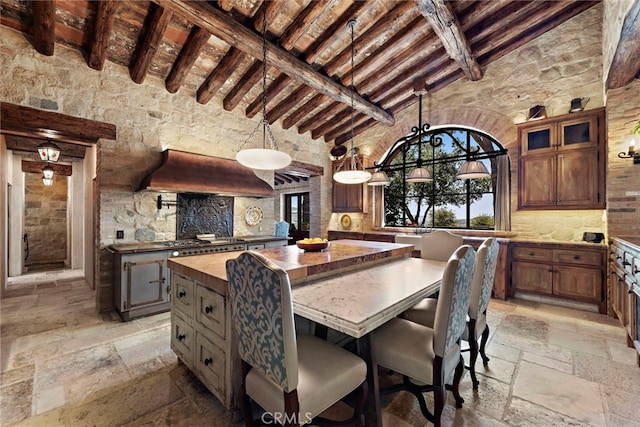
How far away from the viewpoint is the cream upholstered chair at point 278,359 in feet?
3.61

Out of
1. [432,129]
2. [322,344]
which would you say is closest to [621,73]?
[432,129]

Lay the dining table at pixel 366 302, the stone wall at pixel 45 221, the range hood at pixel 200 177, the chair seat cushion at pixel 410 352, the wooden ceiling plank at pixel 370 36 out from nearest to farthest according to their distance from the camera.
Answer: the dining table at pixel 366 302 → the chair seat cushion at pixel 410 352 → the wooden ceiling plank at pixel 370 36 → the range hood at pixel 200 177 → the stone wall at pixel 45 221

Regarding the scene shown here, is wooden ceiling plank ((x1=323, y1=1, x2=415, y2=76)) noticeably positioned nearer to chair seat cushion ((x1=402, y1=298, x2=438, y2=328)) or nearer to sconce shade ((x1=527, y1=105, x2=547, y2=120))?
sconce shade ((x1=527, y1=105, x2=547, y2=120))

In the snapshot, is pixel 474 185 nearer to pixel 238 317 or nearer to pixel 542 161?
pixel 542 161

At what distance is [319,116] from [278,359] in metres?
4.92

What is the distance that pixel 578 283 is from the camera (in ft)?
11.3

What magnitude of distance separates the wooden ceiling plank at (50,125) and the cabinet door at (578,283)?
6.14 m

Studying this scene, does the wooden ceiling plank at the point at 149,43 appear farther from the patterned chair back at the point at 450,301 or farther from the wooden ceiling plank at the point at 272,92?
the patterned chair back at the point at 450,301

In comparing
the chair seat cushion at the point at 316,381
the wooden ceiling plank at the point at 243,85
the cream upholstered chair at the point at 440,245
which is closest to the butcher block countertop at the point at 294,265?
the chair seat cushion at the point at 316,381

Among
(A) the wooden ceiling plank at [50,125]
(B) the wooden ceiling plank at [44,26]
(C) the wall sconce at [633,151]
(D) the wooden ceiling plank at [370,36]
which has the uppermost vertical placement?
(D) the wooden ceiling plank at [370,36]

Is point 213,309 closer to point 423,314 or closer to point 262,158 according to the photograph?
point 262,158

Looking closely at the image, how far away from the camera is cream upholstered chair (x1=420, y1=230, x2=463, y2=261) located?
2713 mm

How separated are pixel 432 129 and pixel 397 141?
712 mm

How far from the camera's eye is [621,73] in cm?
288
